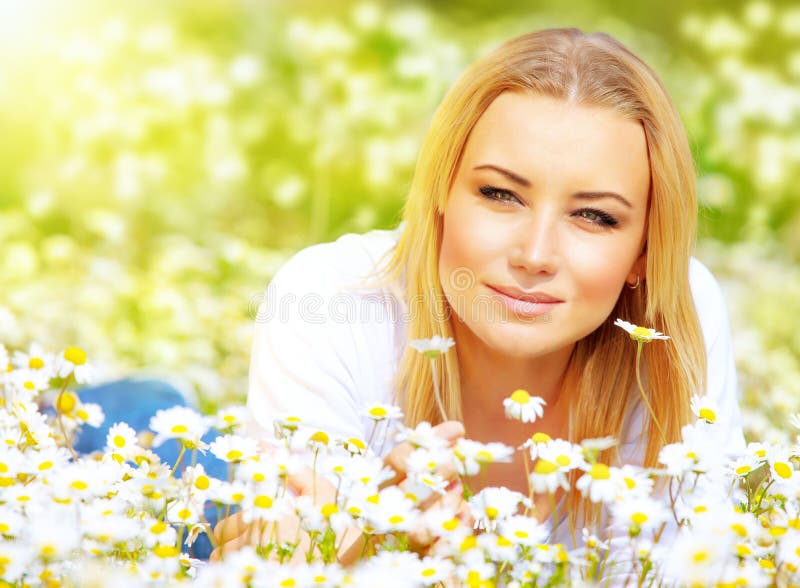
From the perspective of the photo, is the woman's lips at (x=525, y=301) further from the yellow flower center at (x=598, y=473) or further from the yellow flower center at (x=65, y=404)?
the yellow flower center at (x=65, y=404)

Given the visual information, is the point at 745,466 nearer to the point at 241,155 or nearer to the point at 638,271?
the point at 638,271

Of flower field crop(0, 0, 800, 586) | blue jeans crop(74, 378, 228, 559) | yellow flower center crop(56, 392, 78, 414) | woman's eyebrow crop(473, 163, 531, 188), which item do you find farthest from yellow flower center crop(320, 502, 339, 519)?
blue jeans crop(74, 378, 228, 559)

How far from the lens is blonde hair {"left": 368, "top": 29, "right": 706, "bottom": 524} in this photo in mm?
1759

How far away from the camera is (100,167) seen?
462 centimetres

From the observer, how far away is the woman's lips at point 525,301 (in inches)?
65.7

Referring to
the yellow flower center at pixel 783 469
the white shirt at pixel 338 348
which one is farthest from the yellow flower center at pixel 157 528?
the yellow flower center at pixel 783 469

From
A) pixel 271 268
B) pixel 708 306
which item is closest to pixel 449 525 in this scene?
pixel 708 306

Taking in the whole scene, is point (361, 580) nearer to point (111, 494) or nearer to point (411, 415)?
point (111, 494)

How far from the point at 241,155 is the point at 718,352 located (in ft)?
12.0

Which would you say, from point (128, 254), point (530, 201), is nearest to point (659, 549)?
point (530, 201)

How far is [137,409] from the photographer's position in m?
2.68

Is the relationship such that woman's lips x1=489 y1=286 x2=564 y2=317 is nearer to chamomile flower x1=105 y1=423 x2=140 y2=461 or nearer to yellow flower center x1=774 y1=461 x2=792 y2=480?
yellow flower center x1=774 y1=461 x2=792 y2=480

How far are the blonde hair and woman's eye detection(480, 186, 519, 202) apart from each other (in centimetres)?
11

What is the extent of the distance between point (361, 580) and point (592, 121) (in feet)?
3.09
